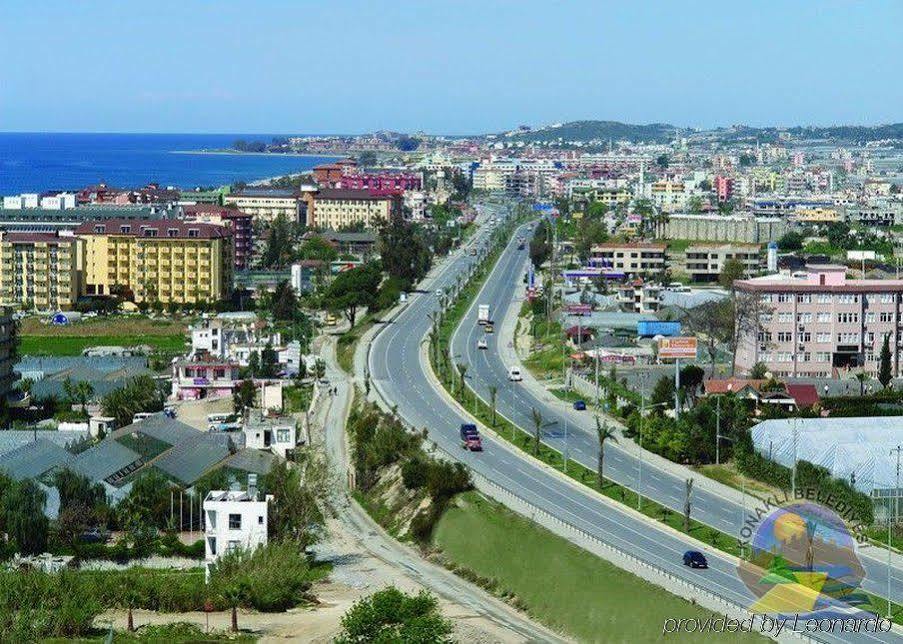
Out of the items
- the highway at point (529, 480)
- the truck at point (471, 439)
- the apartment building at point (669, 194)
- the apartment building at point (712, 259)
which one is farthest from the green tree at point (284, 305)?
the apartment building at point (669, 194)

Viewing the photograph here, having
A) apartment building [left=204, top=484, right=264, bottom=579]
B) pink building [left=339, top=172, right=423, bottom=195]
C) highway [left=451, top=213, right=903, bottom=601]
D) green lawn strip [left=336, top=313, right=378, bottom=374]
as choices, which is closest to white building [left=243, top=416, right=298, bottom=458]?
highway [left=451, top=213, right=903, bottom=601]

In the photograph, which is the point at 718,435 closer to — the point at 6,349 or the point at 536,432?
the point at 536,432

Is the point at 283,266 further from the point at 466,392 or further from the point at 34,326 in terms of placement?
the point at 466,392

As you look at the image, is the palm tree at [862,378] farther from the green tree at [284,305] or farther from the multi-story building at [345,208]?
the multi-story building at [345,208]

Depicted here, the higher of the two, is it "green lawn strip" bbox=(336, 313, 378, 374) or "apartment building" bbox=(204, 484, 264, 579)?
"apartment building" bbox=(204, 484, 264, 579)

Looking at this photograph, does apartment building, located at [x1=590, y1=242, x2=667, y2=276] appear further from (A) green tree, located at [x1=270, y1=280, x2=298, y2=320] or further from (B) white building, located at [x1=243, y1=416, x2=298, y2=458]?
(B) white building, located at [x1=243, y1=416, x2=298, y2=458]

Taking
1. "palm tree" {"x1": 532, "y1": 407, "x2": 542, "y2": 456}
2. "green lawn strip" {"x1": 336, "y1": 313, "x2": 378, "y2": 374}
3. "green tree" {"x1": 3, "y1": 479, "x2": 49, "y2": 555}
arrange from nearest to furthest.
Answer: "green tree" {"x1": 3, "y1": 479, "x2": 49, "y2": 555}, "palm tree" {"x1": 532, "y1": 407, "x2": 542, "y2": 456}, "green lawn strip" {"x1": 336, "y1": 313, "x2": 378, "y2": 374}

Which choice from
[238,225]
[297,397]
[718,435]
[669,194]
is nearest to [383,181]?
[669,194]
